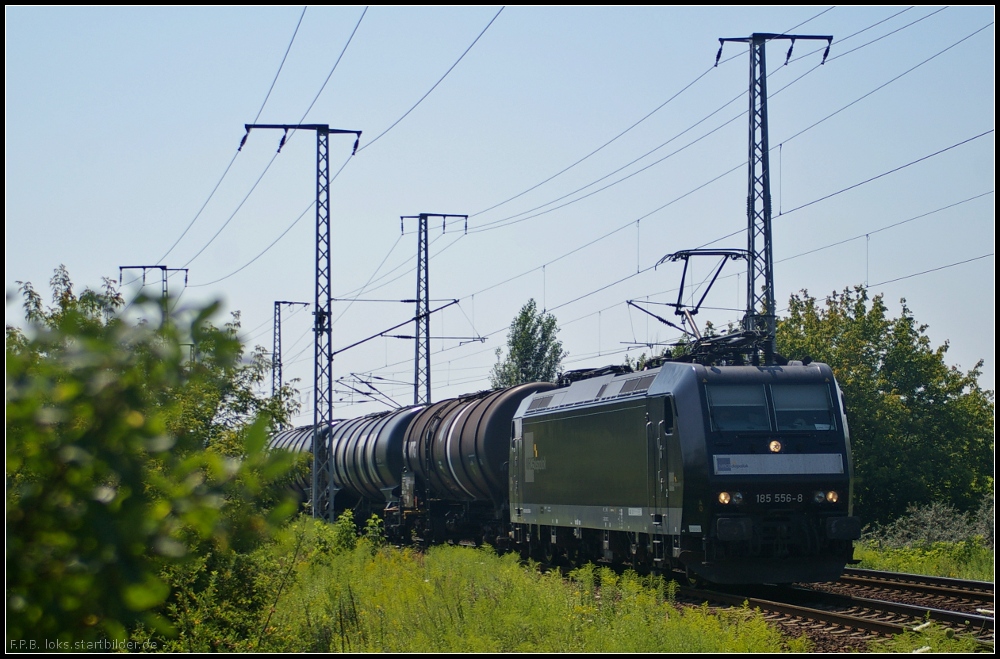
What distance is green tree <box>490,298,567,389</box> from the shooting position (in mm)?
80125

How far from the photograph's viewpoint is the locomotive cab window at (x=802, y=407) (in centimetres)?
1494

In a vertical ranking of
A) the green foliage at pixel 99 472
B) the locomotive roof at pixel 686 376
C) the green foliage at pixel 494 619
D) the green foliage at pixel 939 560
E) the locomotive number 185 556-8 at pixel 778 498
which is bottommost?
the green foliage at pixel 939 560

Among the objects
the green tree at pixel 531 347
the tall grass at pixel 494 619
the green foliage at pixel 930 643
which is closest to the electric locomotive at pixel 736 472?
the tall grass at pixel 494 619

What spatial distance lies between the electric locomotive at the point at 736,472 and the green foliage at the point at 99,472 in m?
12.0

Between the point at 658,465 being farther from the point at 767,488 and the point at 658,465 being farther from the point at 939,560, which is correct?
the point at 939,560

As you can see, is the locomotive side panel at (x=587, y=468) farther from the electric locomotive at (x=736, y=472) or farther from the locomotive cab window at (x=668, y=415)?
the locomotive cab window at (x=668, y=415)

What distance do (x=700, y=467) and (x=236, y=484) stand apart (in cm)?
1171

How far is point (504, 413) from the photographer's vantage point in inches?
877

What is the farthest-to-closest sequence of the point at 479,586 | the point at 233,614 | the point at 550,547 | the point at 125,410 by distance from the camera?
the point at 550,547, the point at 479,586, the point at 233,614, the point at 125,410

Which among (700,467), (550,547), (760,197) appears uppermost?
(760,197)

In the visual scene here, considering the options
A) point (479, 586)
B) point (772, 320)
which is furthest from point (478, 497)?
point (479, 586)

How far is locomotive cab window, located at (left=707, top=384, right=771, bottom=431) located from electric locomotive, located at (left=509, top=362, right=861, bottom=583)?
1 cm

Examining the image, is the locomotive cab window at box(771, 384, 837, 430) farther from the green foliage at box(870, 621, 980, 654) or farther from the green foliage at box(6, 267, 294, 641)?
the green foliage at box(6, 267, 294, 641)

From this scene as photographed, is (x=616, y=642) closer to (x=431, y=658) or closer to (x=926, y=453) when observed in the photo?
(x=431, y=658)
